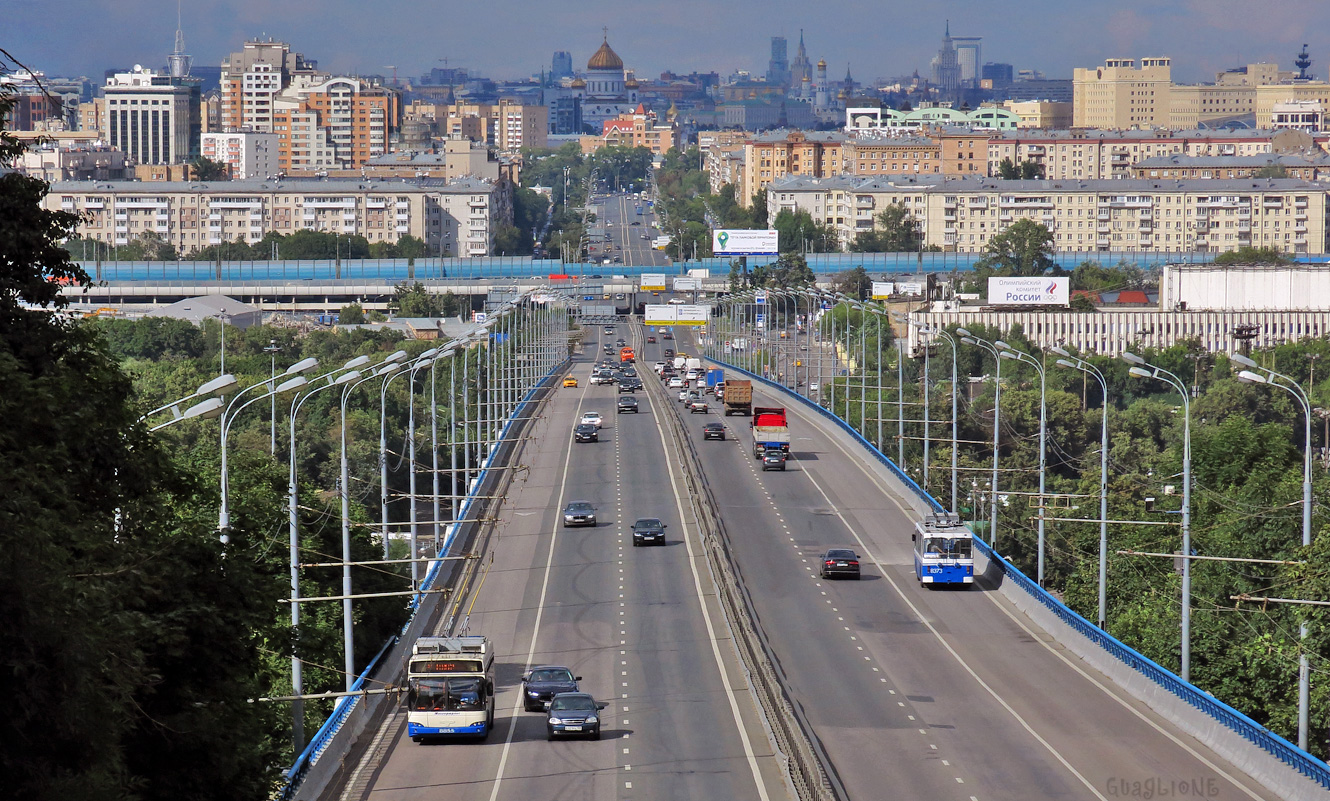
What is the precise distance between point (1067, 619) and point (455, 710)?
54.0ft

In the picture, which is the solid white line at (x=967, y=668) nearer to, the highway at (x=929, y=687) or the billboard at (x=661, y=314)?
the highway at (x=929, y=687)

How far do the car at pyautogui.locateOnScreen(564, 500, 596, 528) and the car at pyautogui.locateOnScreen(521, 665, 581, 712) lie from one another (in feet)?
73.4

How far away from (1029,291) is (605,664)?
120 m

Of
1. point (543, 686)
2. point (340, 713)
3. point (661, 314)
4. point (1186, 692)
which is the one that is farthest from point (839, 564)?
point (661, 314)

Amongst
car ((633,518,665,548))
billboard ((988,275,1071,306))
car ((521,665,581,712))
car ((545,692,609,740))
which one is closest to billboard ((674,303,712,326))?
billboard ((988,275,1071,306))

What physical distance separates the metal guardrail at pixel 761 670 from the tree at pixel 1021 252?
136 m

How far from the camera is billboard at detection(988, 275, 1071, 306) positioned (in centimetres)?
15288

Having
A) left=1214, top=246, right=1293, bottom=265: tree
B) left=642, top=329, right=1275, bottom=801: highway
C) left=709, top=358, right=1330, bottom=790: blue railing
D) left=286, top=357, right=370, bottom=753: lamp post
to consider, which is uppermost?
left=1214, top=246, right=1293, bottom=265: tree

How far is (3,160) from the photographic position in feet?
67.7

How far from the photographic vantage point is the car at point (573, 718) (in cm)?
3222

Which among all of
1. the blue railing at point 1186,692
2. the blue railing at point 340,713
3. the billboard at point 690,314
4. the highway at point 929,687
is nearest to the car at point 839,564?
the highway at point 929,687

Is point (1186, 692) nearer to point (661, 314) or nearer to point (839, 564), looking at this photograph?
point (839, 564)

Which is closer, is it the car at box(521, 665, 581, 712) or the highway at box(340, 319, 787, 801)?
the highway at box(340, 319, 787, 801)

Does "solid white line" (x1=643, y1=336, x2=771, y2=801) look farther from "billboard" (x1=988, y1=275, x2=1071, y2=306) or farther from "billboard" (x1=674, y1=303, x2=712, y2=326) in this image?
"billboard" (x1=988, y1=275, x2=1071, y2=306)
